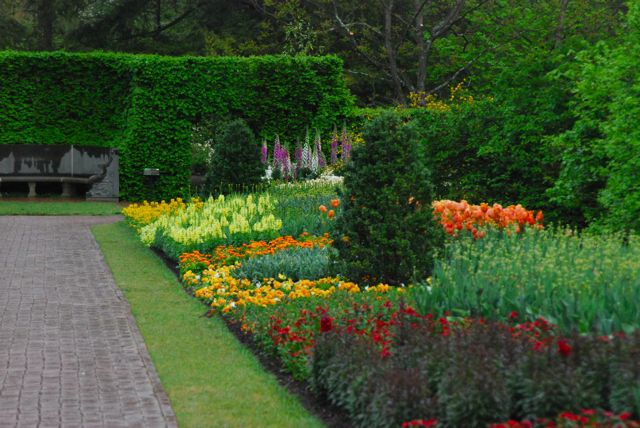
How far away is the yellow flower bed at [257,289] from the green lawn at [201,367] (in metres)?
0.22

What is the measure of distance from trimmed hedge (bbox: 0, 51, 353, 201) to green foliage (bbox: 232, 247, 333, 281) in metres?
12.0

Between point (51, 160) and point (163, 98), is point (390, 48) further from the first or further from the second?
point (51, 160)

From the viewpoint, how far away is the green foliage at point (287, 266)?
1073 centimetres

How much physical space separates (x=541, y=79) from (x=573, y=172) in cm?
292

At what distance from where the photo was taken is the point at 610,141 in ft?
37.8

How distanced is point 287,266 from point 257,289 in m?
1.01

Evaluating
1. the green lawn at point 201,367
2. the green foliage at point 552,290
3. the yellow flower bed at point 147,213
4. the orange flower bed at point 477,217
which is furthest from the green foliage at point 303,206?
the green foliage at point 552,290

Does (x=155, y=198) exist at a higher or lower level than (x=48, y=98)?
lower

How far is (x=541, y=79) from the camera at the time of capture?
613 inches

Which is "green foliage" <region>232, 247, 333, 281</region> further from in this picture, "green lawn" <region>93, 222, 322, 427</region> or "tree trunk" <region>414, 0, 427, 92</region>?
"tree trunk" <region>414, 0, 427, 92</region>

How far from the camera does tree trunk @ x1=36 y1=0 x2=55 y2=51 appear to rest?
32562 millimetres

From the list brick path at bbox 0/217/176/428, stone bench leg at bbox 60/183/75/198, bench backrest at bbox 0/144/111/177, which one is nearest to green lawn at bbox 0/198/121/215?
bench backrest at bbox 0/144/111/177

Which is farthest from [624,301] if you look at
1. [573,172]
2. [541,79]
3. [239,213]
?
[541,79]

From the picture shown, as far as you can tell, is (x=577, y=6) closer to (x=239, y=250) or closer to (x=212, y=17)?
(x=212, y=17)
